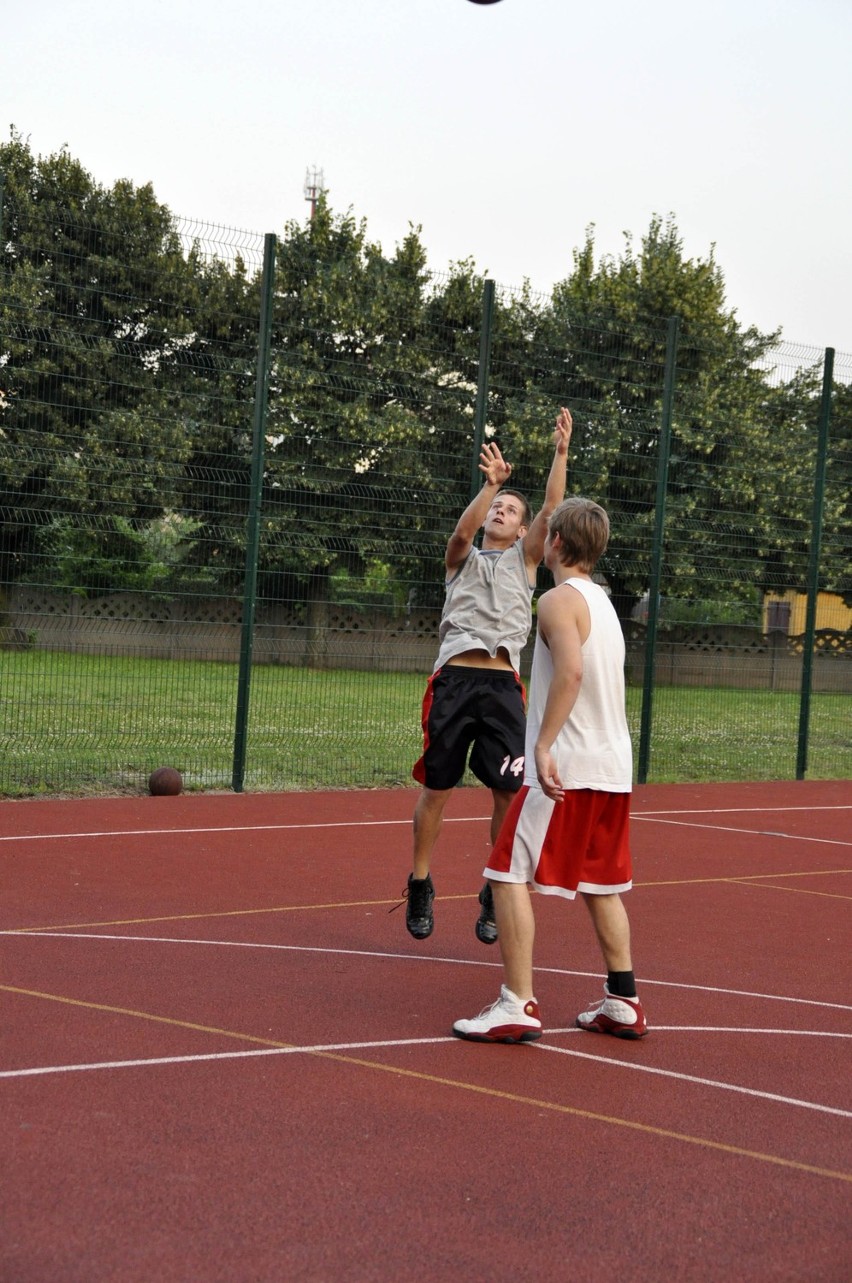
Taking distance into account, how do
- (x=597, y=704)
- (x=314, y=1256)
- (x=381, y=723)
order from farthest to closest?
(x=381, y=723)
(x=597, y=704)
(x=314, y=1256)

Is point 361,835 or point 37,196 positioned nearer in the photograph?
point 361,835

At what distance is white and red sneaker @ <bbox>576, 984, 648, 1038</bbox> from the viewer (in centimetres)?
513

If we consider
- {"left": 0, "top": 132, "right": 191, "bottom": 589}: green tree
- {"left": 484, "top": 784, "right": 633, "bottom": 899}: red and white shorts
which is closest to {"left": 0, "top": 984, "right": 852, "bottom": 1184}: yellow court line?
{"left": 484, "top": 784, "right": 633, "bottom": 899}: red and white shorts

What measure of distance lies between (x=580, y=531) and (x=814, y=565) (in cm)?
1078

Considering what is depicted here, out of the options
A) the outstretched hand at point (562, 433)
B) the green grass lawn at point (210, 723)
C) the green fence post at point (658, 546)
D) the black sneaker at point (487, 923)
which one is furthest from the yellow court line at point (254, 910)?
the green fence post at point (658, 546)

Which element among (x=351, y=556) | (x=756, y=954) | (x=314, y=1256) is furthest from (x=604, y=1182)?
(x=351, y=556)

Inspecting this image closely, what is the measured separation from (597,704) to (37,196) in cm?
743

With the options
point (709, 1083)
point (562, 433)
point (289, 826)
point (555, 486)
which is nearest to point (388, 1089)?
point (709, 1083)

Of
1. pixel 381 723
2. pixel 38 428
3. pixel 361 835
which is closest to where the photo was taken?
pixel 361 835

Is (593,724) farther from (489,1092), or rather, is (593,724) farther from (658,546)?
(658,546)

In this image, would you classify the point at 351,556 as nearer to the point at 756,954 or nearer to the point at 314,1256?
the point at 756,954

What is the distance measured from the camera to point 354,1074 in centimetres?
459

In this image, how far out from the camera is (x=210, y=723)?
12.0 meters

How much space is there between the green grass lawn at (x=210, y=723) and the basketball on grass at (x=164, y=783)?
21 centimetres
